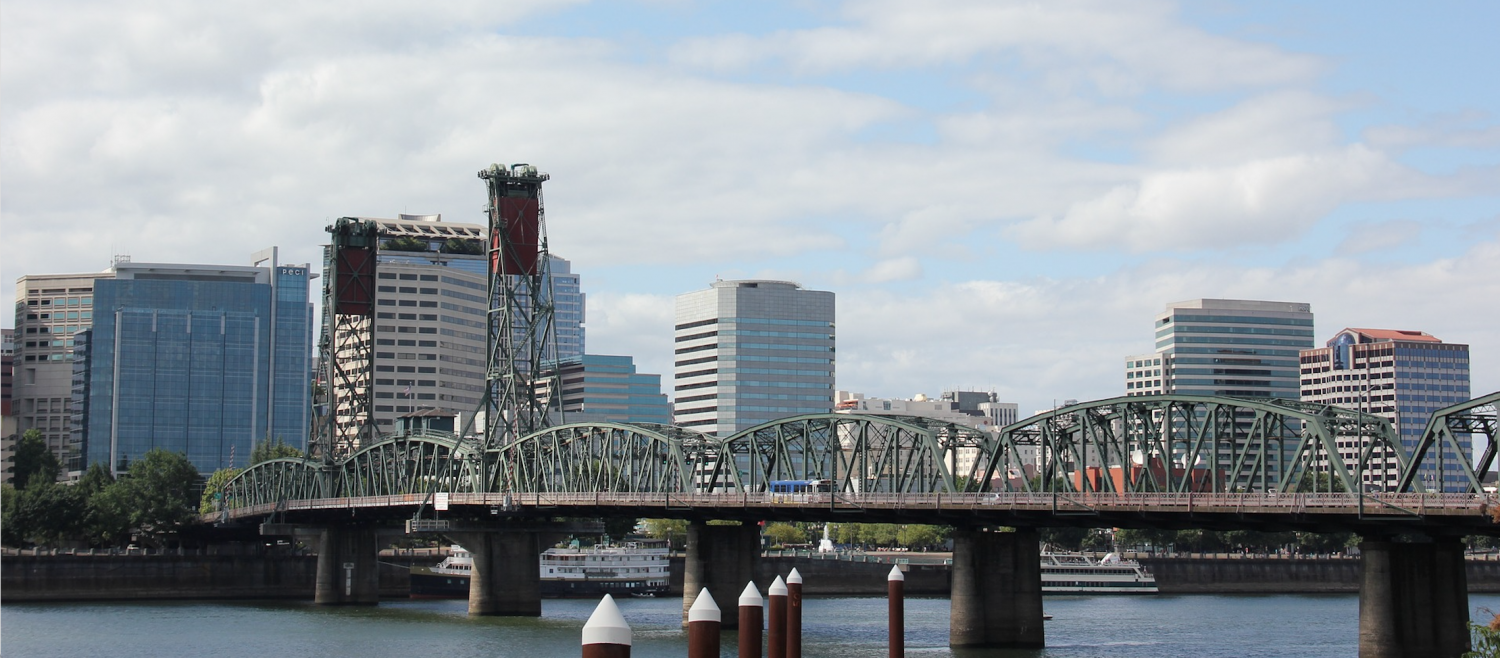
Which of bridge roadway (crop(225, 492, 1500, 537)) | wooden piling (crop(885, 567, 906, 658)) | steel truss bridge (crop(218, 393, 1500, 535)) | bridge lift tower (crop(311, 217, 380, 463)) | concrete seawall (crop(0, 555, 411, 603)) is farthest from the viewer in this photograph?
bridge lift tower (crop(311, 217, 380, 463))

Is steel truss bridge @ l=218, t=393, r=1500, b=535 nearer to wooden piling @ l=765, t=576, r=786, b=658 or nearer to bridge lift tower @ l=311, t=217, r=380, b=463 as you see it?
bridge lift tower @ l=311, t=217, r=380, b=463

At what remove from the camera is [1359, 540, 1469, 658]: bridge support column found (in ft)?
287

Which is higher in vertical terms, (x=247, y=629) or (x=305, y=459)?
(x=305, y=459)

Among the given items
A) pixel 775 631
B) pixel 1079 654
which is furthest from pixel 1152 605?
pixel 775 631

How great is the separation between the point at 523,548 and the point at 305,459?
45.6m

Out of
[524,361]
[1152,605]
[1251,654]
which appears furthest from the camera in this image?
[1152,605]

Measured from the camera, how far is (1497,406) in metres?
85.3

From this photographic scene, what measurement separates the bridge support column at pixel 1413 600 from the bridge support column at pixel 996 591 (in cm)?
2523

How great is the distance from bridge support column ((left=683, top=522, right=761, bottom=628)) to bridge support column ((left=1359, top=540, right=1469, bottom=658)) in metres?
50.3

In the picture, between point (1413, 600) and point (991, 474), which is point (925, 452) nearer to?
point (991, 474)

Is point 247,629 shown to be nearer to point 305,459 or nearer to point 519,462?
point 519,462

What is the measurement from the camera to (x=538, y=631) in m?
127

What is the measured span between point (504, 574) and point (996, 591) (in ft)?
155

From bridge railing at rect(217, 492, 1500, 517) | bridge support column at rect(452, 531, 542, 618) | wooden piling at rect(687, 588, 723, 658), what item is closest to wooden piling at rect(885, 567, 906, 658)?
bridge railing at rect(217, 492, 1500, 517)
